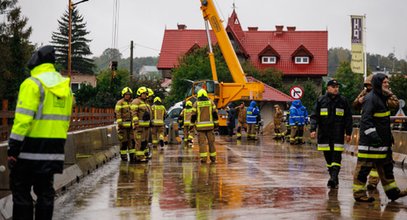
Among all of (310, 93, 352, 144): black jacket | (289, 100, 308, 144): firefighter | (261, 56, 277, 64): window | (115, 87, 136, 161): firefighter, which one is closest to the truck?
(289, 100, 308, 144): firefighter

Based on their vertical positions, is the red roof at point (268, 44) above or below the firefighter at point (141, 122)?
above

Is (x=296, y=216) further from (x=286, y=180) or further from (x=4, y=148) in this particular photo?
(x=286, y=180)

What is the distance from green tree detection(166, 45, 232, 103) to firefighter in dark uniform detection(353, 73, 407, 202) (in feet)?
161

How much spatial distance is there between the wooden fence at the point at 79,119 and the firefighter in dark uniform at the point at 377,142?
233 inches

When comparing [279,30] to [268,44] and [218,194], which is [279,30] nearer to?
[268,44]

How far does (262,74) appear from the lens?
238ft

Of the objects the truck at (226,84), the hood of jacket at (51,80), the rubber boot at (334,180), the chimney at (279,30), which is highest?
the chimney at (279,30)

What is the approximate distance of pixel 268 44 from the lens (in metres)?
82.5

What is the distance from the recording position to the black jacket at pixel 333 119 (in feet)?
44.7

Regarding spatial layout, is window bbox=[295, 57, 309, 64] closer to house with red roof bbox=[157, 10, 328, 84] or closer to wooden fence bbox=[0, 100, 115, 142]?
house with red roof bbox=[157, 10, 328, 84]

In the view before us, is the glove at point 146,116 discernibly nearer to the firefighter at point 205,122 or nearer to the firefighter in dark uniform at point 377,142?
the firefighter at point 205,122

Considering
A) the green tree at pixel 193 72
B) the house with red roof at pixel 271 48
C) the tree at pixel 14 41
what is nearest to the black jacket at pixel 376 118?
the green tree at pixel 193 72

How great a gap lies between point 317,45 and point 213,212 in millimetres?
75305

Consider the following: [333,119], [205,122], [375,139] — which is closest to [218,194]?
[375,139]
